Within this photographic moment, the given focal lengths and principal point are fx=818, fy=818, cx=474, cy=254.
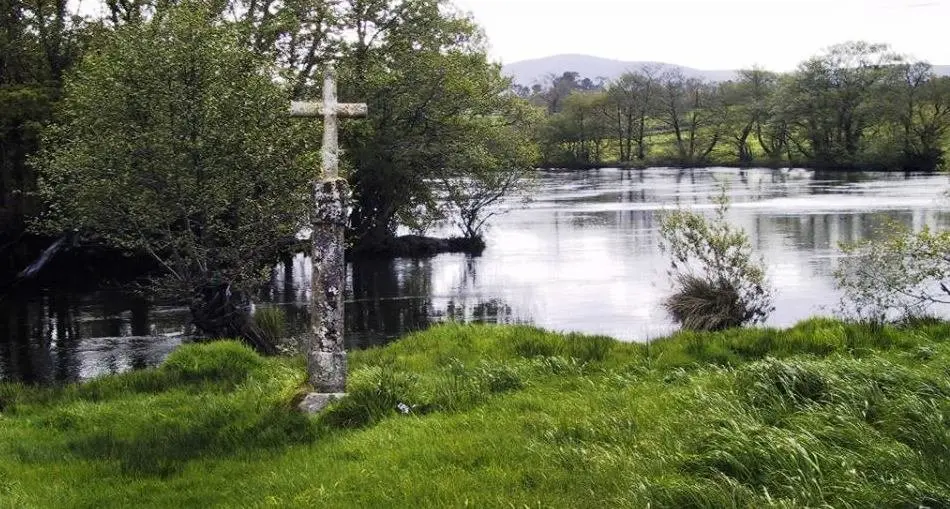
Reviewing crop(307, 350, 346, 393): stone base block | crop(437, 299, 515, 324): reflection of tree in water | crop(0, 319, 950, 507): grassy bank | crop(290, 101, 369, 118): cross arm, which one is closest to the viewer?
crop(0, 319, 950, 507): grassy bank

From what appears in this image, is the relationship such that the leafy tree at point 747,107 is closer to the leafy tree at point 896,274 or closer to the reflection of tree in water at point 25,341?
the leafy tree at point 896,274

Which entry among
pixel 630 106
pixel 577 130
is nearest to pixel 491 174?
pixel 577 130

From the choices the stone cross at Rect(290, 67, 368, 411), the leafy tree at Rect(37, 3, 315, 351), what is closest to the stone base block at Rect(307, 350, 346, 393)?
the stone cross at Rect(290, 67, 368, 411)

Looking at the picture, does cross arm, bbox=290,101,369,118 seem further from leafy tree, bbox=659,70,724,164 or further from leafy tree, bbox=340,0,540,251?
leafy tree, bbox=659,70,724,164

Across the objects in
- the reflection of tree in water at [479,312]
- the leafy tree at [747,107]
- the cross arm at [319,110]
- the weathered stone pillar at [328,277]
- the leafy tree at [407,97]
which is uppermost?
the leafy tree at [747,107]

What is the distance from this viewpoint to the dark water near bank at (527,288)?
27906mm

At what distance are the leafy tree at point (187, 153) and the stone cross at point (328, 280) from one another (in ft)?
38.7

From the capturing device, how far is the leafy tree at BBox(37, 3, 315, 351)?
22156 millimetres

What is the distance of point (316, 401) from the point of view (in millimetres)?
11219

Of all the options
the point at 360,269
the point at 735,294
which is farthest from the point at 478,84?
the point at 735,294

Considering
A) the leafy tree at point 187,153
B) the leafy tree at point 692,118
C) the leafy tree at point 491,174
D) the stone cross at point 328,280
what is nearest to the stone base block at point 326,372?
the stone cross at point 328,280

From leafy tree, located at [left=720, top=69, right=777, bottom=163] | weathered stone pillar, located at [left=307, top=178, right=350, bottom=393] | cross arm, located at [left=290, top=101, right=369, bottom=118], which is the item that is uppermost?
leafy tree, located at [left=720, top=69, right=777, bottom=163]

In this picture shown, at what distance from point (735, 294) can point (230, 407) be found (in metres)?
19.9

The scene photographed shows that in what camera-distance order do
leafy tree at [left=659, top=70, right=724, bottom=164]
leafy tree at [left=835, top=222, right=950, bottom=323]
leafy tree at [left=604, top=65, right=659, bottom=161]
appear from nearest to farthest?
leafy tree at [left=835, top=222, right=950, bottom=323]
leafy tree at [left=659, top=70, right=724, bottom=164]
leafy tree at [left=604, top=65, right=659, bottom=161]
